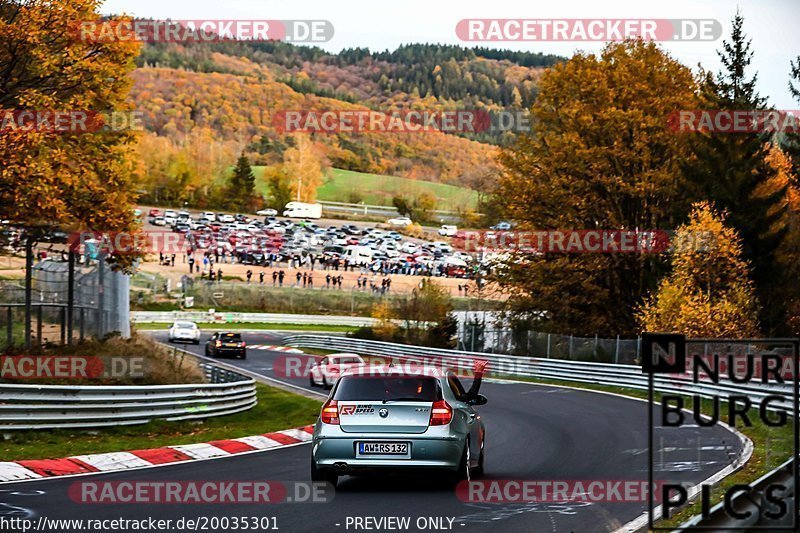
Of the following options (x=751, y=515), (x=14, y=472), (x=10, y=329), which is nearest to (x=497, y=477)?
(x=14, y=472)

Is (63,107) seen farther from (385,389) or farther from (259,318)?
(259,318)

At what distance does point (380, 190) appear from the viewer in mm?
186000

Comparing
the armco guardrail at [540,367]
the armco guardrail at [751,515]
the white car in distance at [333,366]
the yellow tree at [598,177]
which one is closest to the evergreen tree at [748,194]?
the yellow tree at [598,177]

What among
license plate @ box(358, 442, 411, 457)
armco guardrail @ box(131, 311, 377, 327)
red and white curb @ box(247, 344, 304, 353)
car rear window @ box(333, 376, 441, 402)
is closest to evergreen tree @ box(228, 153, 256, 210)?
armco guardrail @ box(131, 311, 377, 327)

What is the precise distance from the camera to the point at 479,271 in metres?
52.0

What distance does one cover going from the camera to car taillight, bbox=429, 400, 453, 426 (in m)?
13.1

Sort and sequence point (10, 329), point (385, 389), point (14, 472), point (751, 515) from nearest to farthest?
point (751, 515), point (385, 389), point (14, 472), point (10, 329)

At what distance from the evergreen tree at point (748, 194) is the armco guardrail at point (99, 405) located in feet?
102

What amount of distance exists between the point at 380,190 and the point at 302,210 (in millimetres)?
43063

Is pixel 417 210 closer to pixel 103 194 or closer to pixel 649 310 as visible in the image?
pixel 649 310

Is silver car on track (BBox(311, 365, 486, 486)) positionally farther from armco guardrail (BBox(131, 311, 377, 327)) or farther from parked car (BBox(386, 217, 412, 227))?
parked car (BBox(386, 217, 412, 227))

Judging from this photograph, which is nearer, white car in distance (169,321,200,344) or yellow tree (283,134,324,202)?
white car in distance (169,321,200,344)

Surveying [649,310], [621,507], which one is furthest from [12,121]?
[649,310]

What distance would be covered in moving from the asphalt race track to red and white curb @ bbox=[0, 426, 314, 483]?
54 centimetres
